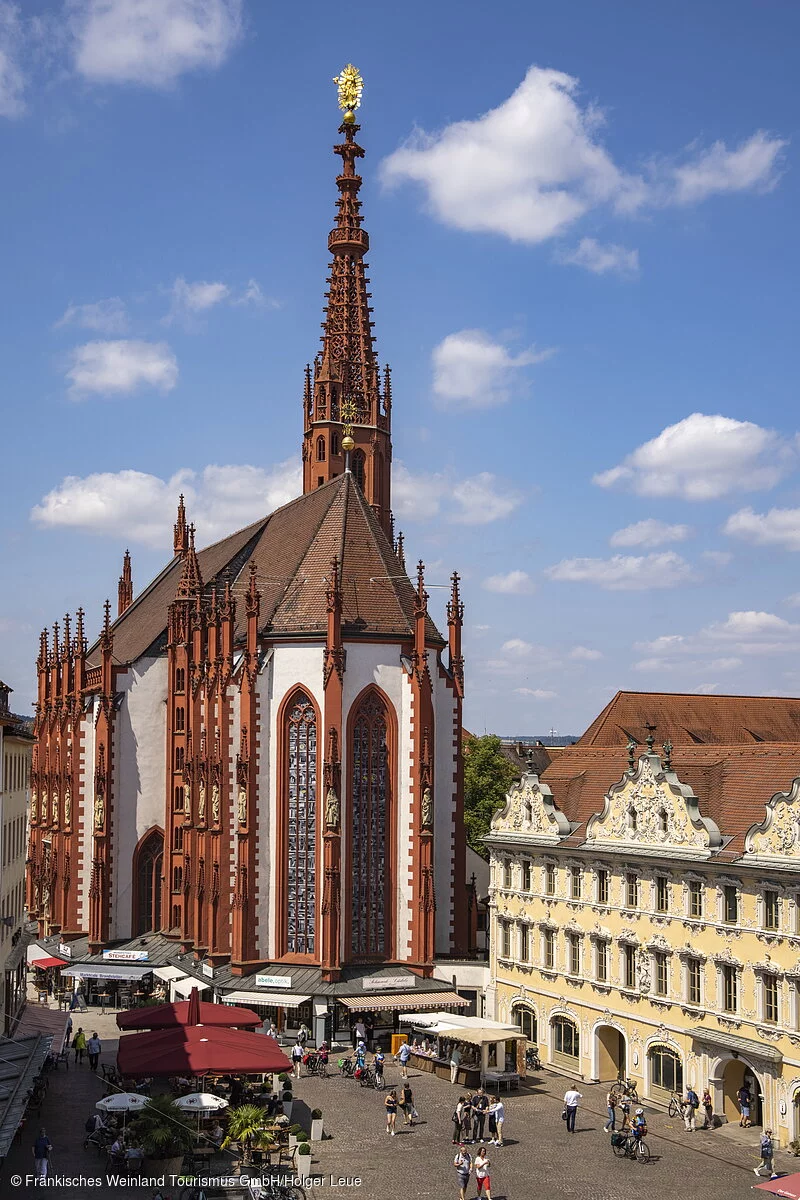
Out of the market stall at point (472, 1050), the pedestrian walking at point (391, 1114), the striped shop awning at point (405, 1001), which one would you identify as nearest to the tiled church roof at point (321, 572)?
the striped shop awning at point (405, 1001)

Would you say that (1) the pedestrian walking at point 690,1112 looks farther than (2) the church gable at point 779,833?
Yes

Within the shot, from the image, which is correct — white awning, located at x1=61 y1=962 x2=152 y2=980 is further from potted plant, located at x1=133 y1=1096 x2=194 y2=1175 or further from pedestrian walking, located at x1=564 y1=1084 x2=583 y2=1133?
potted plant, located at x1=133 y1=1096 x2=194 y2=1175

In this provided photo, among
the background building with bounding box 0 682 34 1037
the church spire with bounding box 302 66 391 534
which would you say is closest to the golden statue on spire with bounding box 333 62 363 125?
the church spire with bounding box 302 66 391 534

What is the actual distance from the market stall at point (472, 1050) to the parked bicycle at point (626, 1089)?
3238 mm

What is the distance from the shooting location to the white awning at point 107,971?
209 ft

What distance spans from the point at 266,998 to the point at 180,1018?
11931mm

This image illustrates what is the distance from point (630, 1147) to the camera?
37.5 meters

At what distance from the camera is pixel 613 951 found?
4750 centimetres

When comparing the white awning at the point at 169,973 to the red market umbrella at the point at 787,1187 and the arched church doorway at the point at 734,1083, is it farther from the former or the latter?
the red market umbrella at the point at 787,1187

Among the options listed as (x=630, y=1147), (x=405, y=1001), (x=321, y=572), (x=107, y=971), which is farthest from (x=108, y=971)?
(x=630, y=1147)

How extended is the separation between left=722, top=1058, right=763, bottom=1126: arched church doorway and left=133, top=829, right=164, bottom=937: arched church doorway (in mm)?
34263

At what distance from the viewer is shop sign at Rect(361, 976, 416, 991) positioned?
178ft

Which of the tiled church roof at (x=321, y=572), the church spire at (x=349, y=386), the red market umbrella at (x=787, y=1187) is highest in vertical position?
the church spire at (x=349, y=386)

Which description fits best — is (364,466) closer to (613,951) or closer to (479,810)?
(479,810)
